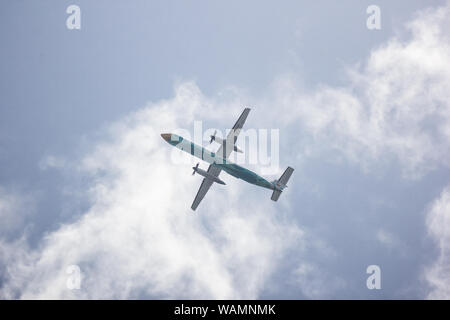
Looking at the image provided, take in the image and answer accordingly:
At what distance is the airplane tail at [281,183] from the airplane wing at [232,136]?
11.0 metres

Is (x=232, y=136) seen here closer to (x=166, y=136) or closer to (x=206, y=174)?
(x=206, y=174)

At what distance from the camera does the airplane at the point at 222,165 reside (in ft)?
204

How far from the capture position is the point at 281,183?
2608 inches

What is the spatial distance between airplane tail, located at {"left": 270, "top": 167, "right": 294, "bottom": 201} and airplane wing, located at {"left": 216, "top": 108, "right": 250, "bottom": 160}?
10960 mm

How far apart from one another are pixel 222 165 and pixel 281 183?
12507 mm

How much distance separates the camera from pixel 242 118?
66.0m

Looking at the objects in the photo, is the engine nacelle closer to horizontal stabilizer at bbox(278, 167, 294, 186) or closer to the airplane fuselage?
the airplane fuselage

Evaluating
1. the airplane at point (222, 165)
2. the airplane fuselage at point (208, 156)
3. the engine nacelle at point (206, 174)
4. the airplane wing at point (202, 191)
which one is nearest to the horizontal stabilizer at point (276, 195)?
the airplane at point (222, 165)

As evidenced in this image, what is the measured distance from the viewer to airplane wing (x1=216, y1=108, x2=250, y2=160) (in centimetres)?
6588

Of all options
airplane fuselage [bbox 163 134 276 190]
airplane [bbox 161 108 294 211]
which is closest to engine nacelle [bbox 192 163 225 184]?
airplane [bbox 161 108 294 211]
